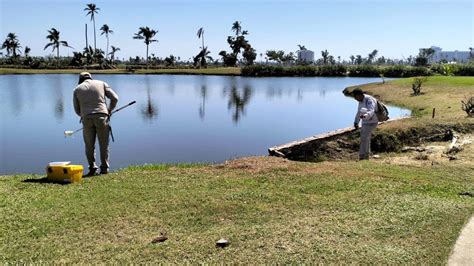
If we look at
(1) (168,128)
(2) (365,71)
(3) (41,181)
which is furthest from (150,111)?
(2) (365,71)

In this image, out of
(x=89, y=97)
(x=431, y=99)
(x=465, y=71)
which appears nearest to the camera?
(x=89, y=97)

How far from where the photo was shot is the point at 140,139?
55.4ft

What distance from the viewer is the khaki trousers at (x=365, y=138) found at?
10.3m

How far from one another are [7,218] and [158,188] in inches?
90.6

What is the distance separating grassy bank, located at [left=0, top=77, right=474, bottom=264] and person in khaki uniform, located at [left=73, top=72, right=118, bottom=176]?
2.43 feet

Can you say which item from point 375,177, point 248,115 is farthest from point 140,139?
point 375,177

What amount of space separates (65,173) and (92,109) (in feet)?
4.40

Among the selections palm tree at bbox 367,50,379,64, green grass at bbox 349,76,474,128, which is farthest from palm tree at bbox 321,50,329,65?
green grass at bbox 349,76,474,128

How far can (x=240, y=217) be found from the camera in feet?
19.6

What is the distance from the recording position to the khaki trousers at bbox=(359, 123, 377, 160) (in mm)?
10305

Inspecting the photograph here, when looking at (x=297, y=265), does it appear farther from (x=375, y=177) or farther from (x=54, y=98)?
(x=54, y=98)

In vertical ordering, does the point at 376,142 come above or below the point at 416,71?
below

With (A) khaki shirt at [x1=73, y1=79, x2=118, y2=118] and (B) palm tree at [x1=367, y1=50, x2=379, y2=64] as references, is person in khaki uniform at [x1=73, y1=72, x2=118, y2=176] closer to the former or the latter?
(A) khaki shirt at [x1=73, y1=79, x2=118, y2=118]

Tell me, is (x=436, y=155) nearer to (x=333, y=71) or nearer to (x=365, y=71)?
(x=365, y=71)
